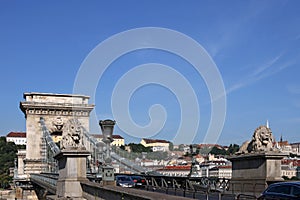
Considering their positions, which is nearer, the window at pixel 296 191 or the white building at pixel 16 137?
the window at pixel 296 191

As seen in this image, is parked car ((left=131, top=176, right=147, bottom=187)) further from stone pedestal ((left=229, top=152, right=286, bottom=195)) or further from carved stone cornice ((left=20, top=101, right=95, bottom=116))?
carved stone cornice ((left=20, top=101, right=95, bottom=116))

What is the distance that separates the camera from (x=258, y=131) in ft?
46.5

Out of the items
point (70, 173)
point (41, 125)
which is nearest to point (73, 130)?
point (70, 173)

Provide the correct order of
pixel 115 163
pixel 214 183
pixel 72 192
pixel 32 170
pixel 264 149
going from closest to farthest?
pixel 264 149
pixel 72 192
pixel 214 183
pixel 115 163
pixel 32 170

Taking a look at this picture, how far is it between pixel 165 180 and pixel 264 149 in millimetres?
11042

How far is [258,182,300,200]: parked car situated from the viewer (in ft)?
32.2

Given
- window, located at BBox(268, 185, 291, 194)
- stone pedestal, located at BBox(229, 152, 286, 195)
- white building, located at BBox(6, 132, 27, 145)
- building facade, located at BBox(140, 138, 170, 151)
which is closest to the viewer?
window, located at BBox(268, 185, 291, 194)

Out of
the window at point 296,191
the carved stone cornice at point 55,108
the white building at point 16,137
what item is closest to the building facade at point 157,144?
the carved stone cornice at point 55,108

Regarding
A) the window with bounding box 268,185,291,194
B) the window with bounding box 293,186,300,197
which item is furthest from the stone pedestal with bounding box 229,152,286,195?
the window with bounding box 293,186,300,197

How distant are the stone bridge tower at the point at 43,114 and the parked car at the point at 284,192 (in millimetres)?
39520

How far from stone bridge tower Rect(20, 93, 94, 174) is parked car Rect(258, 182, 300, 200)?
39.5 metres

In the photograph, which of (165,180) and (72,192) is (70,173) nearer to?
(72,192)

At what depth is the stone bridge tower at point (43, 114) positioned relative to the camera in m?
49.1

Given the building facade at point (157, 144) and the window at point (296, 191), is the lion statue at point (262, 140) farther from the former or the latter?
the building facade at point (157, 144)
